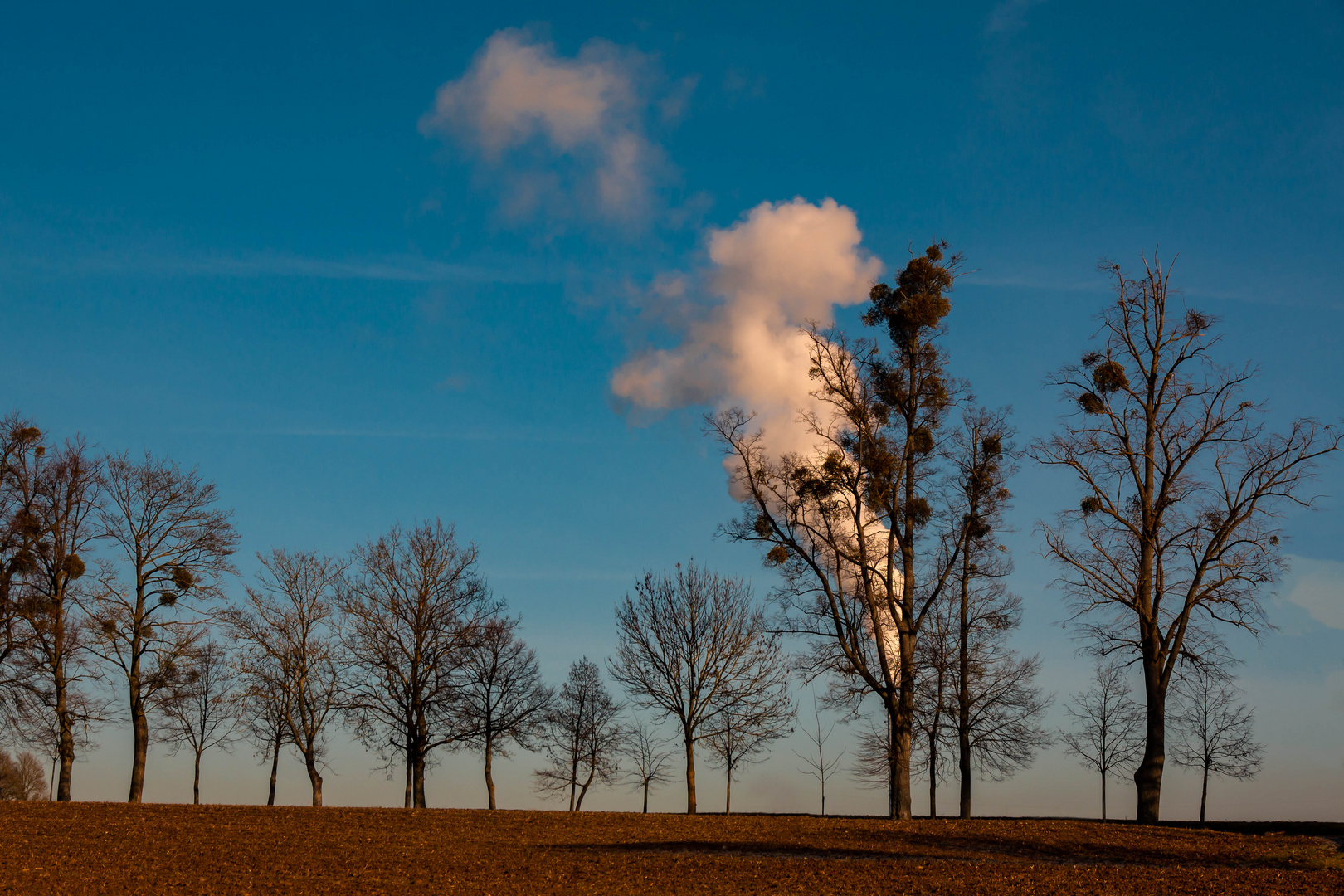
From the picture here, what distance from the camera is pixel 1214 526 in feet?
78.3

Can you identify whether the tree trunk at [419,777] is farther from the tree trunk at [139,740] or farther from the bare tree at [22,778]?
the bare tree at [22,778]

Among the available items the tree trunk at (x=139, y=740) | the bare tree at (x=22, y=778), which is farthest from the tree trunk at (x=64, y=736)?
the bare tree at (x=22, y=778)

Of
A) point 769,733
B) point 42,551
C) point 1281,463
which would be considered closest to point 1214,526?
point 1281,463

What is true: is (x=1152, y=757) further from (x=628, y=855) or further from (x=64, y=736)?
(x=64, y=736)

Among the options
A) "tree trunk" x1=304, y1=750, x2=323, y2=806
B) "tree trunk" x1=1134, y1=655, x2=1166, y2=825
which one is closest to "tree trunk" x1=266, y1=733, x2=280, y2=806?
"tree trunk" x1=304, y1=750, x2=323, y2=806

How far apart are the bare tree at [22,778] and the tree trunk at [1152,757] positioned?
6361 centimetres

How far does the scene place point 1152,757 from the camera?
22875mm

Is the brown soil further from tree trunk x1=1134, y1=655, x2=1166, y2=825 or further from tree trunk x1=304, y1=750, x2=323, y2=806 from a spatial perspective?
tree trunk x1=304, y1=750, x2=323, y2=806

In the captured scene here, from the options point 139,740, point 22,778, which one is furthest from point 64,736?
point 22,778

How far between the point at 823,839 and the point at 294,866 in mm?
9491

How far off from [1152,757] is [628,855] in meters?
13.5

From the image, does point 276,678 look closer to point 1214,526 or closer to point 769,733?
point 769,733

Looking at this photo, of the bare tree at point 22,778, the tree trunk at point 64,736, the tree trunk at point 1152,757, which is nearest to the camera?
the tree trunk at point 1152,757

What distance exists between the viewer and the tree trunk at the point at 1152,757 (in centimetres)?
2256
